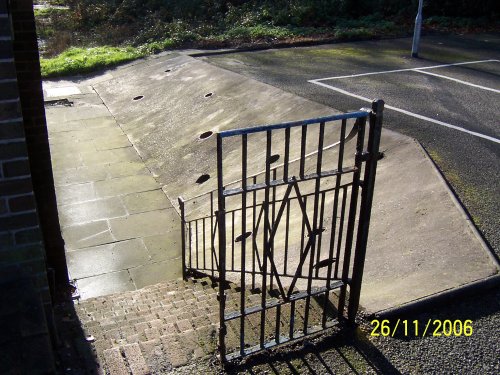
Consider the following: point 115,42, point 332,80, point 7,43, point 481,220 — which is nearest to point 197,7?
point 115,42

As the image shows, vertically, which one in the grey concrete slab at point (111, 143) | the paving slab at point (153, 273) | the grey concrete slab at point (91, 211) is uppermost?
the grey concrete slab at point (111, 143)

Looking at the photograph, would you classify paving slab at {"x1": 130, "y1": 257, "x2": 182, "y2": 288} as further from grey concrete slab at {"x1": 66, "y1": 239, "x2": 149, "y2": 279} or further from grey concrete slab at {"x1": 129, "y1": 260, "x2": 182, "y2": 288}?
grey concrete slab at {"x1": 66, "y1": 239, "x2": 149, "y2": 279}

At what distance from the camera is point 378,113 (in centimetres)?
358

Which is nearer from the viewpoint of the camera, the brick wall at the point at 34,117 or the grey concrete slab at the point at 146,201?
the brick wall at the point at 34,117

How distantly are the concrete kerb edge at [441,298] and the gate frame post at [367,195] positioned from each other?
9.1 inches

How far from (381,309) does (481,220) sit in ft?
6.86

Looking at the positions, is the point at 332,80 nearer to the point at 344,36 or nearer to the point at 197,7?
the point at 344,36

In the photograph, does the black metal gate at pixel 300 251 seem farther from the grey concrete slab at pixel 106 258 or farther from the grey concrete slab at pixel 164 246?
the grey concrete slab at pixel 106 258

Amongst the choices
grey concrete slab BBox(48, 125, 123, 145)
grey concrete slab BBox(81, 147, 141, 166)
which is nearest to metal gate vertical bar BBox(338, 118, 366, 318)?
grey concrete slab BBox(81, 147, 141, 166)

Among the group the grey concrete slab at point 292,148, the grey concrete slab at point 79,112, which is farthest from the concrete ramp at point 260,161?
the grey concrete slab at point 79,112

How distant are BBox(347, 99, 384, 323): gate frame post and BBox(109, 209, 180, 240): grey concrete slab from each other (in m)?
6.35

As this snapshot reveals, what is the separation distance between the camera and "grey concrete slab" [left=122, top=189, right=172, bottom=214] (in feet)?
35.3

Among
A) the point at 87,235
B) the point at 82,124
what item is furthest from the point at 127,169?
the point at 82,124

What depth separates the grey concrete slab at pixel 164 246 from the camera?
30.3 ft
